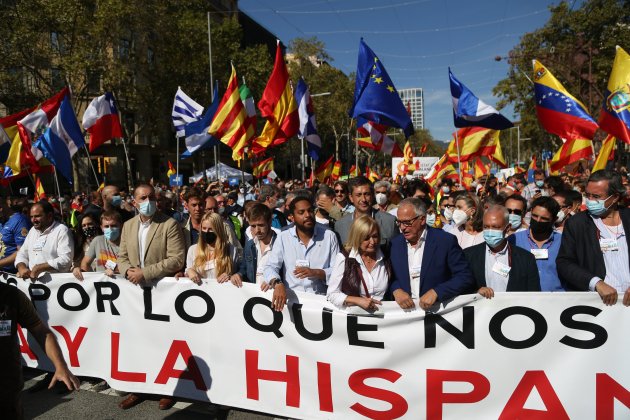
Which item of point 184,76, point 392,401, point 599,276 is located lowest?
point 392,401

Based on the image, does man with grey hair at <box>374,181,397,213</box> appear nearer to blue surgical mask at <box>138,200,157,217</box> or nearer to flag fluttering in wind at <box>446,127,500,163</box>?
blue surgical mask at <box>138,200,157,217</box>

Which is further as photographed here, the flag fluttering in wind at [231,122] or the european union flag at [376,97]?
the flag fluttering in wind at [231,122]

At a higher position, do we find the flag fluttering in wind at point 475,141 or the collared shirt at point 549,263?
the flag fluttering in wind at point 475,141

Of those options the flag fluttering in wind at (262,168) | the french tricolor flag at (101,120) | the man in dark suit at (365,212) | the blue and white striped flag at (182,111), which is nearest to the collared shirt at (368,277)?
the man in dark suit at (365,212)

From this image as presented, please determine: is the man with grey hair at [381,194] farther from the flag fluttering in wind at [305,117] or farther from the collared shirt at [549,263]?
the flag fluttering in wind at [305,117]

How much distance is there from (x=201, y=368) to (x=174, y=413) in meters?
0.41

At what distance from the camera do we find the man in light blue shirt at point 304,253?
4.04 metres

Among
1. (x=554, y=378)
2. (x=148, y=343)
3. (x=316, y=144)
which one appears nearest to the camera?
(x=554, y=378)

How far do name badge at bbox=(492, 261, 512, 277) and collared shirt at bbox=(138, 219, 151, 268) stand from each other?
9.77ft

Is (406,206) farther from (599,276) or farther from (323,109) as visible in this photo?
(323,109)

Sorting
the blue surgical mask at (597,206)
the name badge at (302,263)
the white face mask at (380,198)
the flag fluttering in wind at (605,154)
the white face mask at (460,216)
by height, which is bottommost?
the name badge at (302,263)

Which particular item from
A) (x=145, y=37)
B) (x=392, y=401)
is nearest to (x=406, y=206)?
(x=392, y=401)

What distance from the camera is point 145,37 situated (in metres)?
24.5

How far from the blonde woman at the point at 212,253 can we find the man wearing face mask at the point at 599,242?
2.64 metres
